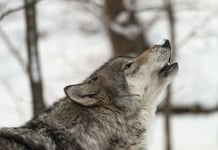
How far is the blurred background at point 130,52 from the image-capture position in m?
12.3

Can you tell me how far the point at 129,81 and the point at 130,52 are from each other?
9626mm

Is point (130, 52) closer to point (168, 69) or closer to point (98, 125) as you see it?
point (168, 69)

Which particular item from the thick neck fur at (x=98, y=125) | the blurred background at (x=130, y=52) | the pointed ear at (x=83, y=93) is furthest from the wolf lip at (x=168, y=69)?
the blurred background at (x=130, y=52)

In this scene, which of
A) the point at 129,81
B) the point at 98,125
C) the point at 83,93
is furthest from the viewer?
the point at 129,81

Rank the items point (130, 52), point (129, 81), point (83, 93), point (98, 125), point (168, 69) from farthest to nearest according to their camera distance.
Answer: point (130, 52), point (168, 69), point (129, 81), point (98, 125), point (83, 93)

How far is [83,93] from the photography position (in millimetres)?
5219

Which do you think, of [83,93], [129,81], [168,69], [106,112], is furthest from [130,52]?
[83,93]

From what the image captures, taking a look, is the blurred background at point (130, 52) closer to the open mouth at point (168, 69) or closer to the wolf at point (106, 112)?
the open mouth at point (168, 69)

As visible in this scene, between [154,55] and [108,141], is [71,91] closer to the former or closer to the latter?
[108,141]

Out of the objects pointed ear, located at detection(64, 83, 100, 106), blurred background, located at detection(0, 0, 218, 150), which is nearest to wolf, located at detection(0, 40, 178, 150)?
pointed ear, located at detection(64, 83, 100, 106)

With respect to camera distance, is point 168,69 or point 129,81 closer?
point 129,81

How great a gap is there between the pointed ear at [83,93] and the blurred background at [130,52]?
555cm

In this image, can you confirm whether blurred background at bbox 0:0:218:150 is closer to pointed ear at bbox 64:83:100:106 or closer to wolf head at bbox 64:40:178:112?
wolf head at bbox 64:40:178:112

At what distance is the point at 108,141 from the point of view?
17.6 feet
